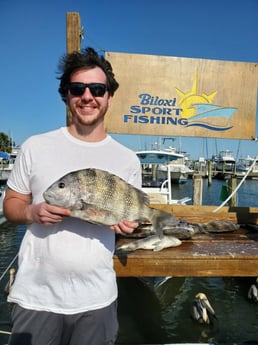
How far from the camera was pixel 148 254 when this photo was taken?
3176 mm

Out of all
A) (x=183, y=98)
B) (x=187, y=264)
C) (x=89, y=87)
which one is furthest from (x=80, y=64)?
(x=183, y=98)

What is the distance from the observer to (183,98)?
5969 mm

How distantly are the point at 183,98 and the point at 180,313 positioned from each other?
14.1 ft

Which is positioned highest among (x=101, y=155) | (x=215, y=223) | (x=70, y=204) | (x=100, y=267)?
(x=101, y=155)

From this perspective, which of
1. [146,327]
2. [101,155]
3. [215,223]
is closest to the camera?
[101,155]

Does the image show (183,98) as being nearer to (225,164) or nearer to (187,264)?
(187,264)

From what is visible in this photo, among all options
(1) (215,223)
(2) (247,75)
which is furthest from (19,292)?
(2) (247,75)

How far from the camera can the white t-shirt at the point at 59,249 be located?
1721 mm

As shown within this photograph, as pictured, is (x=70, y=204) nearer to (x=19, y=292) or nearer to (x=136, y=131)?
(x=19, y=292)

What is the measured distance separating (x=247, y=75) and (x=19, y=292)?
5.72 meters

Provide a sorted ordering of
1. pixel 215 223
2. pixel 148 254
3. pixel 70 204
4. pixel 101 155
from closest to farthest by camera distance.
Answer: pixel 70 204 < pixel 101 155 < pixel 148 254 < pixel 215 223

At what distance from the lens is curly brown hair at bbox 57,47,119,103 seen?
6.38ft

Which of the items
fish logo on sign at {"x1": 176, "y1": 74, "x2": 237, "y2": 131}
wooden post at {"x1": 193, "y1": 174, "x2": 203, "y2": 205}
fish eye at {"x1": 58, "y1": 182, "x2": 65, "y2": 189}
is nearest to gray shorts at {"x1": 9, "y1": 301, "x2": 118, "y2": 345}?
fish eye at {"x1": 58, "y1": 182, "x2": 65, "y2": 189}

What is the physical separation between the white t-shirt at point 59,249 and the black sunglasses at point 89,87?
0.28 meters
